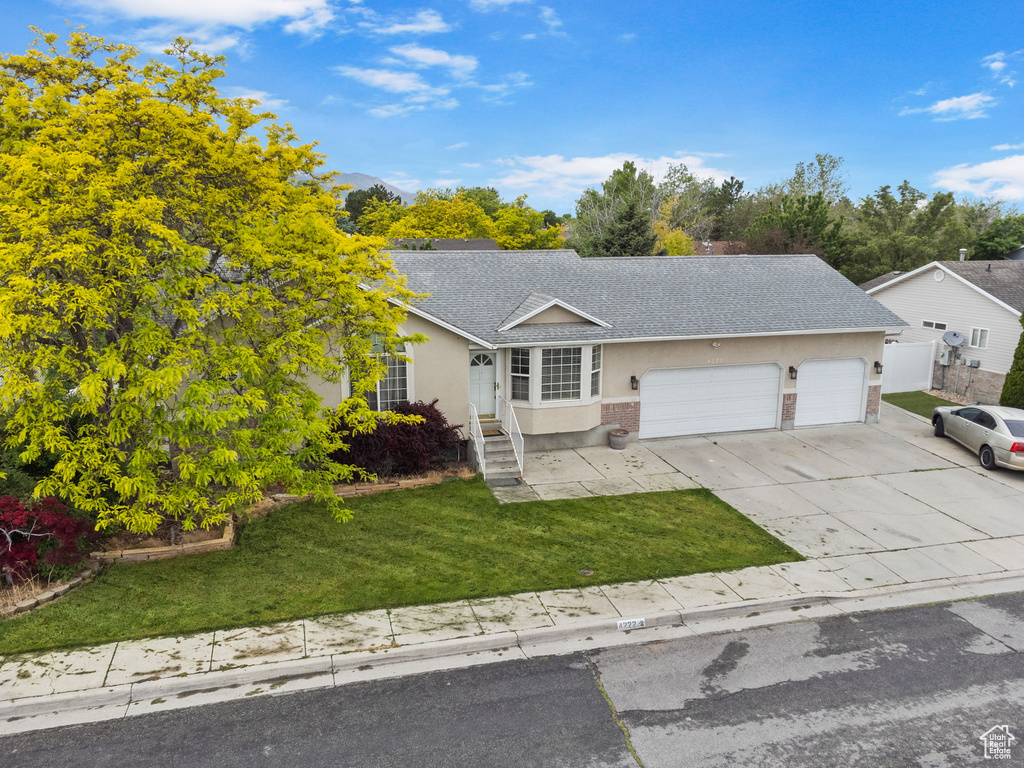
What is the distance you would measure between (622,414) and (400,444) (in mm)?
6404

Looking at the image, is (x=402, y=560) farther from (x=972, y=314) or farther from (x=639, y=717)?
(x=972, y=314)

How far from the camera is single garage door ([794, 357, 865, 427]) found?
2009 centimetres

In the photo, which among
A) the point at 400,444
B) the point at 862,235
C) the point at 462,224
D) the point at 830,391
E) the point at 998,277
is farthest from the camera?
the point at 462,224

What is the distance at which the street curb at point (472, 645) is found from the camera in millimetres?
8219

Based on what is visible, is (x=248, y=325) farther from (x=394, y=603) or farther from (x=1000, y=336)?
(x=1000, y=336)

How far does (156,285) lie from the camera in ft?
34.1

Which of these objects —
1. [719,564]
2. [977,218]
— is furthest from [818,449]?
[977,218]

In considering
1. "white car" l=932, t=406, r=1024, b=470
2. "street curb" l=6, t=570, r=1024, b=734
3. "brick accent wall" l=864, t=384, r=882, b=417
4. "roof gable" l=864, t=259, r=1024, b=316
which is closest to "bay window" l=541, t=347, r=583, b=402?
"street curb" l=6, t=570, r=1024, b=734

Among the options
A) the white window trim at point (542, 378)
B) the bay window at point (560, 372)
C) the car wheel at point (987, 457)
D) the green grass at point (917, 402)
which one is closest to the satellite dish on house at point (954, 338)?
the green grass at point (917, 402)

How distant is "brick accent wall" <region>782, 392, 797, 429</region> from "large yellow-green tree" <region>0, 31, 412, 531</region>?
12.6 meters

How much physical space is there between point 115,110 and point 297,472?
604cm

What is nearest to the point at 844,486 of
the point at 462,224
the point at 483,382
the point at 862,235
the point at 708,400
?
the point at 708,400

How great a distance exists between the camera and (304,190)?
40.1 feet

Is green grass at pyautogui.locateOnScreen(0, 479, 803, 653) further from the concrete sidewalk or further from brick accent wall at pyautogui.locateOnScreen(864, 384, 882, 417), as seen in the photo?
brick accent wall at pyautogui.locateOnScreen(864, 384, 882, 417)
